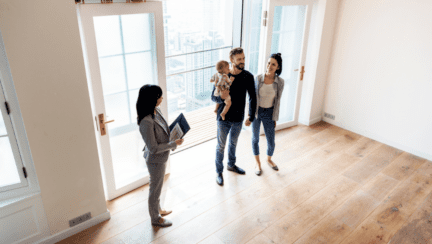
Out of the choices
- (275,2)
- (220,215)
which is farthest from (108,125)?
(275,2)

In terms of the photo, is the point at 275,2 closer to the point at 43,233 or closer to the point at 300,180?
the point at 300,180

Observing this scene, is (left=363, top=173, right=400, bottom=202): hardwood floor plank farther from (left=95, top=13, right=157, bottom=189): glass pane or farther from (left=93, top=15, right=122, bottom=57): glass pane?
(left=93, top=15, right=122, bottom=57): glass pane

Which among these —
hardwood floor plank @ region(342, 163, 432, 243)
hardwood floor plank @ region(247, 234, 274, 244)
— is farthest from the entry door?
hardwood floor plank @ region(247, 234, 274, 244)

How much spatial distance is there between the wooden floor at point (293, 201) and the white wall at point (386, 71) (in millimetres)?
403

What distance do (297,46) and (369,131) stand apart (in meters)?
1.74

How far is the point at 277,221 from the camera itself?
3.03 metres

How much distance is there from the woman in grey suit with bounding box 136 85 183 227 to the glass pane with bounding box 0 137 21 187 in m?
1.01

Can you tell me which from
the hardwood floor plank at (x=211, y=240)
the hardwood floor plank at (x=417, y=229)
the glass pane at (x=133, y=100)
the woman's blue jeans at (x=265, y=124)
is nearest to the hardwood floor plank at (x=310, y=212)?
the hardwood floor plank at (x=211, y=240)

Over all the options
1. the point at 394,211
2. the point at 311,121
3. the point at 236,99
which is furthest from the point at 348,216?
the point at 311,121

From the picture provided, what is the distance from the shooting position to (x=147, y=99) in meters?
2.38

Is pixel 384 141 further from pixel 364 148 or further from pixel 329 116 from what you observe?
pixel 329 116

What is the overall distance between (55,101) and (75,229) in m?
1.23

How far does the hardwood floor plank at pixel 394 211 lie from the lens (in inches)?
113

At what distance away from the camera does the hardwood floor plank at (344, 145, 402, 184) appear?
3.81 meters
